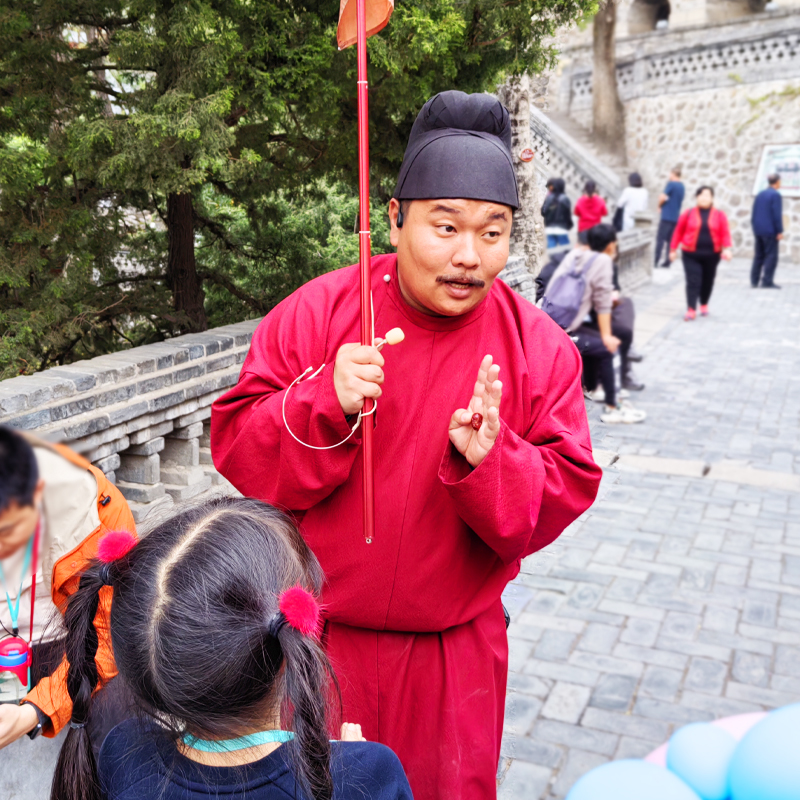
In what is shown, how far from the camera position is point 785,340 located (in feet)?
34.2

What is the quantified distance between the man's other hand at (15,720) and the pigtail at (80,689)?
27 centimetres

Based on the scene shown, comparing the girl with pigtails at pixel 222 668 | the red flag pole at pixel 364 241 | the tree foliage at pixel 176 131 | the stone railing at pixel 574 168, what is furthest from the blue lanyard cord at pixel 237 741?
the stone railing at pixel 574 168

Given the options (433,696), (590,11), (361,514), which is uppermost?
(590,11)

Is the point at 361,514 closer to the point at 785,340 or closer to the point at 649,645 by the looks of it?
the point at 649,645

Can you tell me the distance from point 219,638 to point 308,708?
0.18 meters

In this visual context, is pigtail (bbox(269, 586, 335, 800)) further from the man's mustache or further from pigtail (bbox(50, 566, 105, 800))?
the man's mustache

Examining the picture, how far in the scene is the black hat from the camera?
6.20 ft

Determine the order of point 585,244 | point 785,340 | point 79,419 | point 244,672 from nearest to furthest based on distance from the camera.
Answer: point 244,672, point 79,419, point 585,244, point 785,340

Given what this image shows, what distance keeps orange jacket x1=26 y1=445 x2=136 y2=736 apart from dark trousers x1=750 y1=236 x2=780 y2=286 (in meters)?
13.5

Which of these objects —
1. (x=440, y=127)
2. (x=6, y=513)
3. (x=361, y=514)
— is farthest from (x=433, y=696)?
(x=6, y=513)

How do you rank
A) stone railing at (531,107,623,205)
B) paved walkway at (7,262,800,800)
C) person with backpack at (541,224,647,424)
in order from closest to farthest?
paved walkway at (7,262,800,800)
person with backpack at (541,224,647,424)
stone railing at (531,107,623,205)

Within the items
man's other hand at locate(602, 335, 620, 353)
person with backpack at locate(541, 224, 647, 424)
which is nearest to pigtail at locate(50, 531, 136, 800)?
person with backpack at locate(541, 224, 647, 424)

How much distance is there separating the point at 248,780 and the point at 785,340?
10358 millimetres

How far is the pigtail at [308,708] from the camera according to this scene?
4.39 ft
